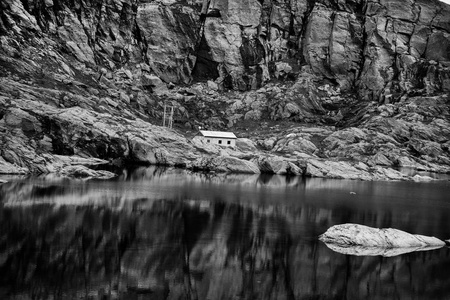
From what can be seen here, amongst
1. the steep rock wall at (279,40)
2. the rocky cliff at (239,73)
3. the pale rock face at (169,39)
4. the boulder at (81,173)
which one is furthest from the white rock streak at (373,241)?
the pale rock face at (169,39)

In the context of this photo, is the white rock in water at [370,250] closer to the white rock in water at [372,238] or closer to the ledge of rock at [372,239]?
the ledge of rock at [372,239]

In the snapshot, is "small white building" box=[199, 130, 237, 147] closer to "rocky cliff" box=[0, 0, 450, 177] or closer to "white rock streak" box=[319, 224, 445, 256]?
"rocky cliff" box=[0, 0, 450, 177]

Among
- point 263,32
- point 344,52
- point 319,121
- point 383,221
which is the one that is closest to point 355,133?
point 319,121

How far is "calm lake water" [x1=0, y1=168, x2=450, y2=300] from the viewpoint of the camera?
92.2 ft

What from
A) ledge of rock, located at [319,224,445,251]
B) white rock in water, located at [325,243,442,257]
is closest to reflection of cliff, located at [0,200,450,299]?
white rock in water, located at [325,243,442,257]

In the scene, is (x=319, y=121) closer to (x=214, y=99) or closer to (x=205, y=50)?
(x=214, y=99)

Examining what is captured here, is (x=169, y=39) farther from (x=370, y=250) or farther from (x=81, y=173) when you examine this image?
(x=370, y=250)

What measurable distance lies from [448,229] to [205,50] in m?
135

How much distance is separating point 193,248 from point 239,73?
454 ft

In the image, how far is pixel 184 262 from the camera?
33.0 m

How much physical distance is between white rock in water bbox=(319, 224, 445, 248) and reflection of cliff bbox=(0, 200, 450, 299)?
182cm

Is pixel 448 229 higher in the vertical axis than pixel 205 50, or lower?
lower

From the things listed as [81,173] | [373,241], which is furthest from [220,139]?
[373,241]

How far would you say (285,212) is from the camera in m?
56.7
